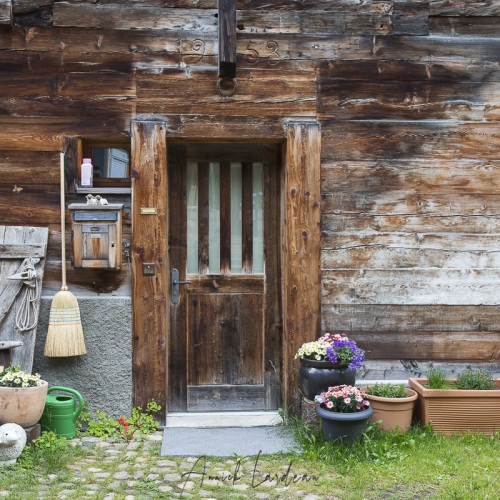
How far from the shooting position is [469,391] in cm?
536

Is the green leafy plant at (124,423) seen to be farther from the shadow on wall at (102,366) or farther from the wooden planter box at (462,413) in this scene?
the wooden planter box at (462,413)

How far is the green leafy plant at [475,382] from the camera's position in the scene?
18.0 feet

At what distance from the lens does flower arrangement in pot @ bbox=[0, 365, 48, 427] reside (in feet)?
15.8

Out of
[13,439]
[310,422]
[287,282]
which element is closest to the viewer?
[13,439]

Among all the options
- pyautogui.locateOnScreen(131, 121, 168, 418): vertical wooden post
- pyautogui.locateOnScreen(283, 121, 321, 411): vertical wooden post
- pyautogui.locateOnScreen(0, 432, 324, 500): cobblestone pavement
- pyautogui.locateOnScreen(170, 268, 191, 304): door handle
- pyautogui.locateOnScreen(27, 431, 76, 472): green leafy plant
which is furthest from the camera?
pyautogui.locateOnScreen(170, 268, 191, 304): door handle

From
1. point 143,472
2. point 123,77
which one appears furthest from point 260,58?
point 143,472

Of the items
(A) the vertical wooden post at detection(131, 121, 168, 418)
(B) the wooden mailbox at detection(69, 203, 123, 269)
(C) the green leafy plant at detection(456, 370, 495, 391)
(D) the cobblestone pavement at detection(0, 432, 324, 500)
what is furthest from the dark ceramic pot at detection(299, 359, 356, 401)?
(B) the wooden mailbox at detection(69, 203, 123, 269)

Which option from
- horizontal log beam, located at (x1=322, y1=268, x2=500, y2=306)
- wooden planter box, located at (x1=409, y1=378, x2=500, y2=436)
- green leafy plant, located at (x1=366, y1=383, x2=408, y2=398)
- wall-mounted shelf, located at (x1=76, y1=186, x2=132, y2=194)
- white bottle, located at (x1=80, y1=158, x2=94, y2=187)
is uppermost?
white bottle, located at (x1=80, y1=158, x2=94, y2=187)

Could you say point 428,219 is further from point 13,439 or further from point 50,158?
point 13,439

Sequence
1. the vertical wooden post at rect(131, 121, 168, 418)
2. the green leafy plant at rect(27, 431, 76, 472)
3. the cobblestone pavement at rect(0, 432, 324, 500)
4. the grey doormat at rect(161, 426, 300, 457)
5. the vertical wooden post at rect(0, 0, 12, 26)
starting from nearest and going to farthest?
1. the cobblestone pavement at rect(0, 432, 324, 500)
2. the green leafy plant at rect(27, 431, 76, 472)
3. the grey doormat at rect(161, 426, 300, 457)
4. the vertical wooden post at rect(0, 0, 12, 26)
5. the vertical wooden post at rect(131, 121, 168, 418)

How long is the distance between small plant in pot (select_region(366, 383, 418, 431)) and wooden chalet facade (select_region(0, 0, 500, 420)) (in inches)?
19.9

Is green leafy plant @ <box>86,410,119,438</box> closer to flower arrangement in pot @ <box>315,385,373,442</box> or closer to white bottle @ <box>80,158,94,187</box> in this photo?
flower arrangement in pot @ <box>315,385,373,442</box>

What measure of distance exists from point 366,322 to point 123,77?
297cm

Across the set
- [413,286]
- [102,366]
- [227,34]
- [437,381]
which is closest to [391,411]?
[437,381]
